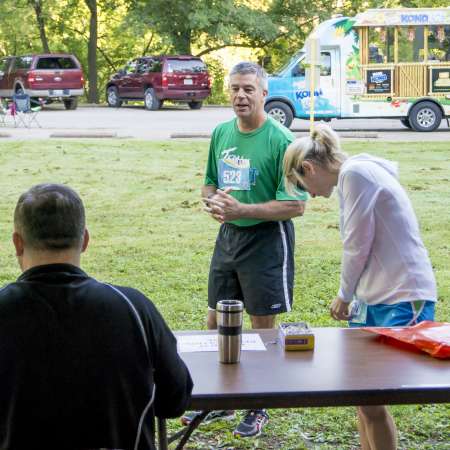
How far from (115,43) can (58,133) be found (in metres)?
24.6

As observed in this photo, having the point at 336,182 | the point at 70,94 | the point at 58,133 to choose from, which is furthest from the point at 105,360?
the point at 70,94

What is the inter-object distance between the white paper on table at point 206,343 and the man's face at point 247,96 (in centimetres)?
137

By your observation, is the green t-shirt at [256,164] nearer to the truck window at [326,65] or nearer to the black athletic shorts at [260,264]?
the black athletic shorts at [260,264]

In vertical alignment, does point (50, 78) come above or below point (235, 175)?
above

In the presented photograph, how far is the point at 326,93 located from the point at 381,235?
1719 centimetres

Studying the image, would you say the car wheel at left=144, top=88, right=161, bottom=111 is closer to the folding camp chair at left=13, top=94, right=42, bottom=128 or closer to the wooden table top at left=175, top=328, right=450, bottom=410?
the folding camp chair at left=13, top=94, right=42, bottom=128

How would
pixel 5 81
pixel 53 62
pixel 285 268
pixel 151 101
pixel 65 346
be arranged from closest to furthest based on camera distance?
pixel 65 346 < pixel 285 268 < pixel 151 101 < pixel 53 62 < pixel 5 81

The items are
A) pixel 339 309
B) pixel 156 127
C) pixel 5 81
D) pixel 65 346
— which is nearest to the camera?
pixel 65 346

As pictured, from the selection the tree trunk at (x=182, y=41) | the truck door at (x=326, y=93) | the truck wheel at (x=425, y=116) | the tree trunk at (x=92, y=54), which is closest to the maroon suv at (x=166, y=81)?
the tree trunk at (x=182, y=41)

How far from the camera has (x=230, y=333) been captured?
11.0 ft

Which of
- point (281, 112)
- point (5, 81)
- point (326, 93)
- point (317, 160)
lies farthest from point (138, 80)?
point (317, 160)

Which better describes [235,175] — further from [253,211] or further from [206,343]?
[206,343]

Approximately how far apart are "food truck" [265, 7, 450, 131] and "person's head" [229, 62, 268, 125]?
51.6 feet

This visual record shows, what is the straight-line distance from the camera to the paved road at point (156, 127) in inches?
700
